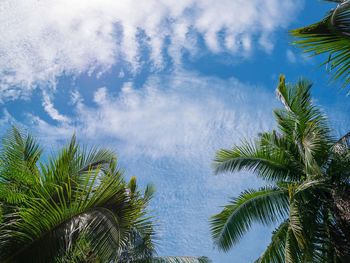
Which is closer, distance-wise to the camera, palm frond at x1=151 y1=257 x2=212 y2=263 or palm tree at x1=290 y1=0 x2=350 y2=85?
palm tree at x1=290 y1=0 x2=350 y2=85

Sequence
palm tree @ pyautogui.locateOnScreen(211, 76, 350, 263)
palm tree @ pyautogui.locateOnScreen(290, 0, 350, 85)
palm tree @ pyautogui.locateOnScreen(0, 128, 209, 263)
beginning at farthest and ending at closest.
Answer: palm tree @ pyautogui.locateOnScreen(211, 76, 350, 263) → palm tree @ pyautogui.locateOnScreen(0, 128, 209, 263) → palm tree @ pyautogui.locateOnScreen(290, 0, 350, 85)

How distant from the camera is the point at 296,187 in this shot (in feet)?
34.7

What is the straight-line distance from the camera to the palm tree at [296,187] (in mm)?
10695

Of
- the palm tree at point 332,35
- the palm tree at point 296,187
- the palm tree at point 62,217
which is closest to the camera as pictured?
the palm tree at point 332,35

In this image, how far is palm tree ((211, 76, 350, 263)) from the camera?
35.1 feet

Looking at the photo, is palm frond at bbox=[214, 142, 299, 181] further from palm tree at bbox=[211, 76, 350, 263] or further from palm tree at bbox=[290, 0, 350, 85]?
palm tree at bbox=[290, 0, 350, 85]

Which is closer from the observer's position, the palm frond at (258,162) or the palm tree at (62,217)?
the palm tree at (62,217)

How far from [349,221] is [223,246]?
367 cm

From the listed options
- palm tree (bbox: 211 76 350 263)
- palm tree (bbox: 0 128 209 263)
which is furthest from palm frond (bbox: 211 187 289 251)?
palm tree (bbox: 0 128 209 263)

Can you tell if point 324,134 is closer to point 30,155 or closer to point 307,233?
point 307,233

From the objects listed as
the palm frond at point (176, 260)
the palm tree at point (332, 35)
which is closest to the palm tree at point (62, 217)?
the palm tree at point (332, 35)

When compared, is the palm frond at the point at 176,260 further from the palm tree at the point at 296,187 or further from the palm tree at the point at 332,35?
the palm tree at the point at 332,35

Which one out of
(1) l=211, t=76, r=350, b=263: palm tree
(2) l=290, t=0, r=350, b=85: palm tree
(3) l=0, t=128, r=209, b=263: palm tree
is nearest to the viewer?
(2) l=290, t=0, r=350, b=85: palm tree

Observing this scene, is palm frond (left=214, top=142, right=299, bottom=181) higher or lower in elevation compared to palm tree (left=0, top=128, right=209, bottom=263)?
higher
